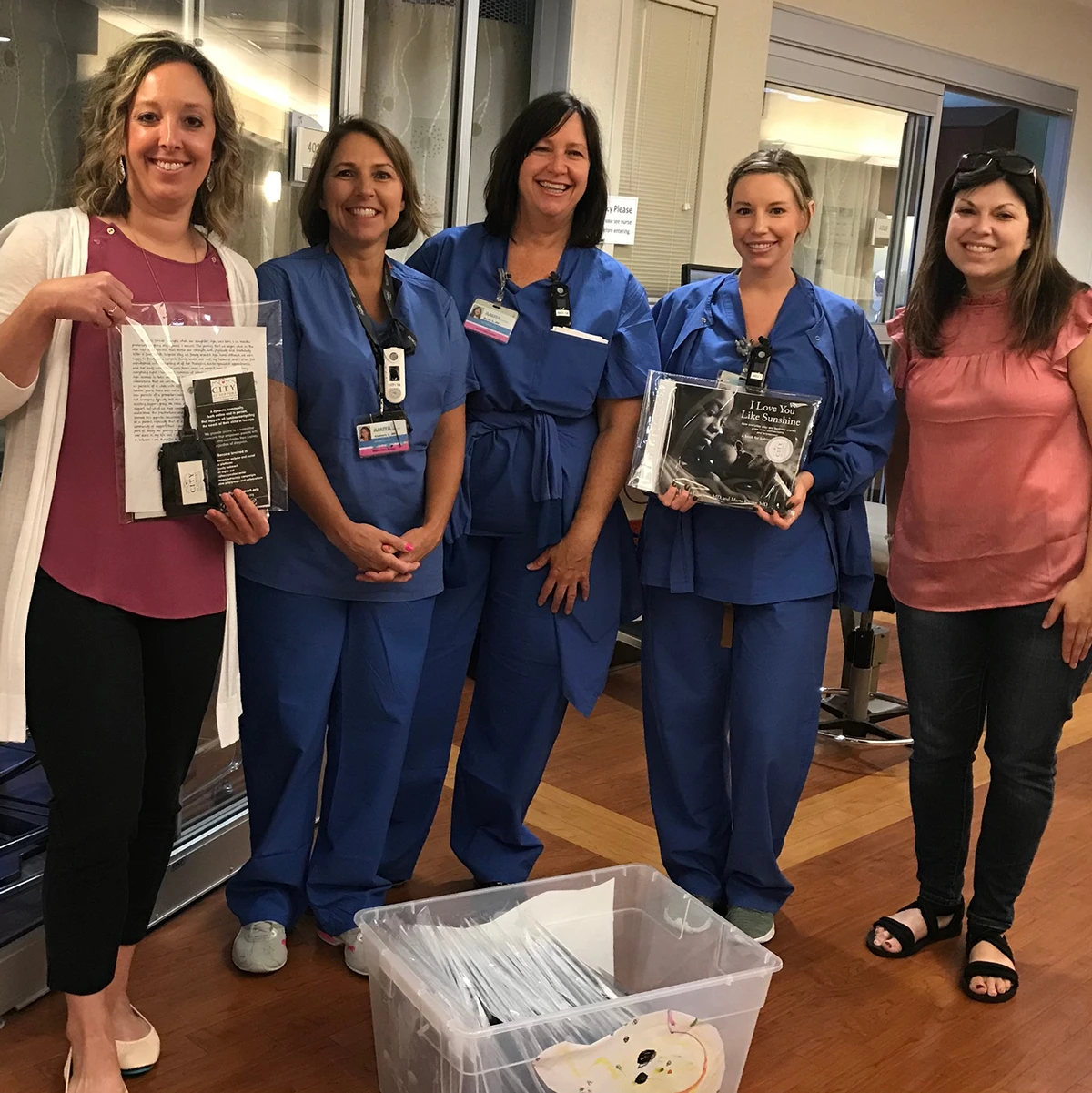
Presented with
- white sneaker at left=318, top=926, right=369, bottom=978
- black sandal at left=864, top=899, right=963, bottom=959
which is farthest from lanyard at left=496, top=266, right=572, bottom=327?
black sandal at left=864, top=899, right=963, bottom=959

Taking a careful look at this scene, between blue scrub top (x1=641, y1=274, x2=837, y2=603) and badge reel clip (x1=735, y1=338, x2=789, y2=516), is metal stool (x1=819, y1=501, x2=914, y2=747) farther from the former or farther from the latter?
badge reel clip (x1=735, y1=338, x2=789, y2=516)

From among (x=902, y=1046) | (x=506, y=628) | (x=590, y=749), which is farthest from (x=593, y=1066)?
(x=590, y=749)

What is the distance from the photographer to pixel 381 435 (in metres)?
2.10

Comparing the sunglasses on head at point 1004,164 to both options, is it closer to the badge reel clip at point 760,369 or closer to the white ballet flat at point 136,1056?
the badge reel clip at point 760,369

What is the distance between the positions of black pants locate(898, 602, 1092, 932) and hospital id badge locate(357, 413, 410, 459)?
3.33 feet

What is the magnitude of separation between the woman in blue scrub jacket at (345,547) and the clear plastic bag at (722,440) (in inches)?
13.9

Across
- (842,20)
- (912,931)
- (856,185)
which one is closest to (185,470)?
(912,931)

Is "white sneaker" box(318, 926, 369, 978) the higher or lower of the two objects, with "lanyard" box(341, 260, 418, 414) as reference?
lower

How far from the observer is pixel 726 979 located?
1.86m

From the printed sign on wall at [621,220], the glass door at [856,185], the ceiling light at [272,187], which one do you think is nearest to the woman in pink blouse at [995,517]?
the ceiling light at [272,187]

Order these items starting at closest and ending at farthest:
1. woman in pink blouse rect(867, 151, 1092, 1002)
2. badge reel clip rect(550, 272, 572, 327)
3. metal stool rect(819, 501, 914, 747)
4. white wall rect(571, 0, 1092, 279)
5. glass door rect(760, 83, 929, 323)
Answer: woman in pink blouse rect(867, 151, 1092, 1002), badge reel clip rect(550, 272, 572, 327), metal stool rect(819, 501, 914, 747), white wall rect(571, 0, 1092, 279), glass door rect(760, 83, 929, 323)

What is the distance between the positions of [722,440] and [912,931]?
42.7 inches

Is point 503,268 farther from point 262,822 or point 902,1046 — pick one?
point 902,1046

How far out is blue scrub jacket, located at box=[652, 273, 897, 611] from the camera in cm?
231
